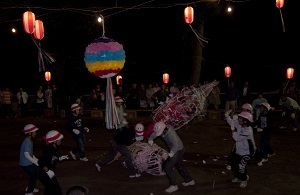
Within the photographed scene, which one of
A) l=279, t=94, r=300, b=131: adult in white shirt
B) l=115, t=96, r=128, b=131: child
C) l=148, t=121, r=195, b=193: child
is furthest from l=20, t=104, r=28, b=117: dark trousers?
l=148, t=121, r=195, b=193: child

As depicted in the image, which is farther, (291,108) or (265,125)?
(291,108)

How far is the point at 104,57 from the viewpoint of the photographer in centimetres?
962

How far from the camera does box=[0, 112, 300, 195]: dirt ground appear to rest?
872cm

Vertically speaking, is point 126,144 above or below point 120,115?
below

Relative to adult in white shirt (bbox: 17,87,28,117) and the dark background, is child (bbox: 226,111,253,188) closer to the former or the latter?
the dark background

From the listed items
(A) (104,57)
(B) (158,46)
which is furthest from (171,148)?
(B) (158,46)

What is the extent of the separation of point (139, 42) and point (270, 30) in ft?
31.2

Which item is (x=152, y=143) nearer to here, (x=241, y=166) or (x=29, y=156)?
(x=241, y=166)

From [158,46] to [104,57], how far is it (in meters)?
17.6

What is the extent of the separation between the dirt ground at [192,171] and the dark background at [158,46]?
33.9 ft

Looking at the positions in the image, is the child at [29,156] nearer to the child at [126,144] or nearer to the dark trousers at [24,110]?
the child at [126,144]

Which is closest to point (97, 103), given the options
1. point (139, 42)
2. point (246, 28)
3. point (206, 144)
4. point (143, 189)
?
point (139, 42)

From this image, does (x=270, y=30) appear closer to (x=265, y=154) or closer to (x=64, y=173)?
(x=265, y=154)

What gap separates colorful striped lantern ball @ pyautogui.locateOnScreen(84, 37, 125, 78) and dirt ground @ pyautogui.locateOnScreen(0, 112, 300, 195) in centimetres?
293
